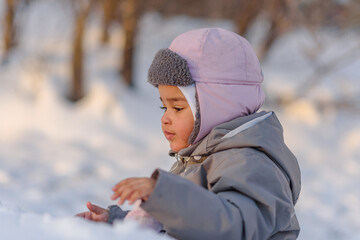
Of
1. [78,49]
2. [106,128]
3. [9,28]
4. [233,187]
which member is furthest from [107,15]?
[233,187]

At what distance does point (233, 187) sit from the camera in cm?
153

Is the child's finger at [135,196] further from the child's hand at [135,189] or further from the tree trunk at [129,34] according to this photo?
the tree trunk at [129,34]

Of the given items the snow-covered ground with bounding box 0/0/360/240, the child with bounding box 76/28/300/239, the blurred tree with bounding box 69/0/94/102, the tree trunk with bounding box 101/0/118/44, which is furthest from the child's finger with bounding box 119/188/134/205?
the tree trunk with bounding box 101/0/118/44

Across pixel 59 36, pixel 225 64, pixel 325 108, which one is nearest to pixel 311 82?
pixel 325 108

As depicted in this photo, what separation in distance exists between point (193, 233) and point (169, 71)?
69 centimetres

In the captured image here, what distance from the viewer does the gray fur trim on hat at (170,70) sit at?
6.07 ft

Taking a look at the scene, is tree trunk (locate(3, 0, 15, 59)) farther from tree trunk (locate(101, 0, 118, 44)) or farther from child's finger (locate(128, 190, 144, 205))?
child's finger (locate(128, 190, 144, 205))

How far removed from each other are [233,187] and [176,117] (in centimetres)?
47

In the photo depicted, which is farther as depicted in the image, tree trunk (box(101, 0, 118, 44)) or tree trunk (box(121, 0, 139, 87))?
tree trunk (box(101, 0, 118, 44))

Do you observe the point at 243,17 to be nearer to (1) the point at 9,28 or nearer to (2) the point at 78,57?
(2) the point at 78,57

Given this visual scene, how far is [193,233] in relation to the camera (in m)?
1.42

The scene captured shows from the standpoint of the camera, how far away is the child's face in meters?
1.90

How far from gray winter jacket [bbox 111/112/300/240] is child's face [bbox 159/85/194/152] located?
6 centimetres

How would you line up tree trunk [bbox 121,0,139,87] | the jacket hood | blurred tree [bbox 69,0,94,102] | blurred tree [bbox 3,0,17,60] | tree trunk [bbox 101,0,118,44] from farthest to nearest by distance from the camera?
tree trunk [bbox 101,0,118,44], blurred tree [bbox 3,0,17,60], tree trunk [bbox 121,0,139,87], blurred tree [bbox 69,0,94,102], the jacket hood
